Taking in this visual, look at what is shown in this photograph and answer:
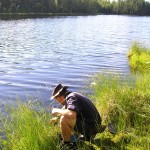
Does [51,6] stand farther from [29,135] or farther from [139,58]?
[29,135]

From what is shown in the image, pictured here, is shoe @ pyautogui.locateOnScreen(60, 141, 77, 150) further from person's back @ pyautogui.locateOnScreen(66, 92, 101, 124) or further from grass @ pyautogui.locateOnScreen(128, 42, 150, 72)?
grass @ pyautogui.locateOnScreen(128, 42, 150, 72)

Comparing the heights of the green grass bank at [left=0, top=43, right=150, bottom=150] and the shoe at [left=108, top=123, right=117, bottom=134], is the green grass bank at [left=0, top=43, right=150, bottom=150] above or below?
above

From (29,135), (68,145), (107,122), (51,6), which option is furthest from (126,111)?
(51,6)

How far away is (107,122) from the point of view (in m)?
7.79

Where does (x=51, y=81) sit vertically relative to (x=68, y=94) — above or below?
below

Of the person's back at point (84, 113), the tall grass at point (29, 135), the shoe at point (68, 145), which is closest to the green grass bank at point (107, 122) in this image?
the tall grass at point (29, 135)

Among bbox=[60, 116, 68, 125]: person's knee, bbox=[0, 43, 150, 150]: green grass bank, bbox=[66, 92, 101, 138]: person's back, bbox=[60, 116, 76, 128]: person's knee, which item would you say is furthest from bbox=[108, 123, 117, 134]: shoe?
bbox=[60, 116, 68, 125]: person's knee

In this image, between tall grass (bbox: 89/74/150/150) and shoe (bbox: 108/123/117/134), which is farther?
shoe (bbox: 108/123/117/134)

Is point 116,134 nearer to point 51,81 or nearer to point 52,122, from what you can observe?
point 52,122

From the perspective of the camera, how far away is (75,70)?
1941 centimetres

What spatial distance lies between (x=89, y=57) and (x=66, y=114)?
19268 mm

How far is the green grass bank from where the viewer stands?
20.2 feet

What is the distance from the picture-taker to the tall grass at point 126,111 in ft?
20.8

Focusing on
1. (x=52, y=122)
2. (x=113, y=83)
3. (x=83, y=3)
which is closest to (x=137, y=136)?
(x=52, y=122)
